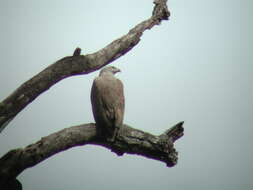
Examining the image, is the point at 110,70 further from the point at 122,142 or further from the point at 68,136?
the point at 68,136

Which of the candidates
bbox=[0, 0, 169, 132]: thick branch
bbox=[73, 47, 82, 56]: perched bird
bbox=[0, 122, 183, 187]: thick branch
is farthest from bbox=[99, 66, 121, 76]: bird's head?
bbox=[0, 122, 183, 187]: thick branch

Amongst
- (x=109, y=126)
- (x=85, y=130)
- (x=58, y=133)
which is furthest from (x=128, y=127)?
(x=58, y=133)

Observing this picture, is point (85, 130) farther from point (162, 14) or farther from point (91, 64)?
point (162, 14)

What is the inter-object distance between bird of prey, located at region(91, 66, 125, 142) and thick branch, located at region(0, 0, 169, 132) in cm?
54

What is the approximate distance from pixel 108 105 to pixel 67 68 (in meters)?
1.06

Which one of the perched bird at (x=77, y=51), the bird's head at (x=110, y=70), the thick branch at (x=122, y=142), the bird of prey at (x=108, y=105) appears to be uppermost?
the bird's head at (x=110, y=70)

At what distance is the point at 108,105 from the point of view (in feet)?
20.9

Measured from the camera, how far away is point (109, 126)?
596cm

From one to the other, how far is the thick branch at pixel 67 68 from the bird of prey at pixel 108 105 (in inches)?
21.4

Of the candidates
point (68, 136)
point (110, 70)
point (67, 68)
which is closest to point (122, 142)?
point (68, 136)

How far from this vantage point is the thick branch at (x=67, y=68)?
533 centimetres

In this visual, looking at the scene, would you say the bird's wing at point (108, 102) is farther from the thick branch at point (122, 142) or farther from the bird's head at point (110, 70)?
the bird's head at point (110, 70)

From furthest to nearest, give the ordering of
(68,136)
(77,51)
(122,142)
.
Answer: (77,51) → (122,142) → (68,136)

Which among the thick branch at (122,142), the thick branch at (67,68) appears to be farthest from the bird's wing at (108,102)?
the thick branch at (67,68)
